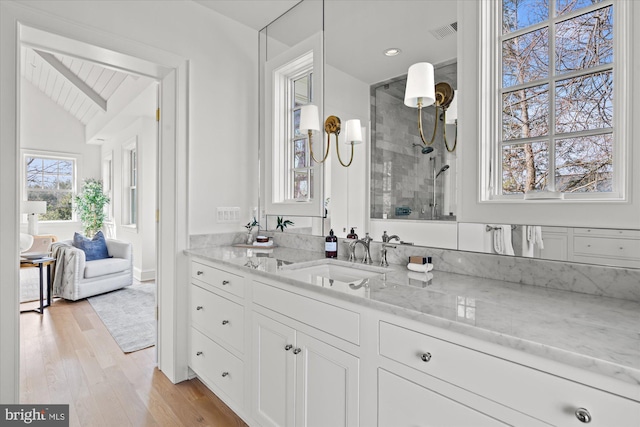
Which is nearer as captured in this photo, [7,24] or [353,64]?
[7,24]

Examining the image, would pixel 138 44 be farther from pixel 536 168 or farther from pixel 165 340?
pixel 536 168

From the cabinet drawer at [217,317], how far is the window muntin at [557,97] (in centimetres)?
147

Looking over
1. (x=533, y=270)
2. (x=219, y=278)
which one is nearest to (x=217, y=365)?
(x=219, y=278)

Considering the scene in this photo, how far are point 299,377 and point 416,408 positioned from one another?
561mm

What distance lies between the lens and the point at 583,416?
2.41 feet

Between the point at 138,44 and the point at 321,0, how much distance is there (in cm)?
122

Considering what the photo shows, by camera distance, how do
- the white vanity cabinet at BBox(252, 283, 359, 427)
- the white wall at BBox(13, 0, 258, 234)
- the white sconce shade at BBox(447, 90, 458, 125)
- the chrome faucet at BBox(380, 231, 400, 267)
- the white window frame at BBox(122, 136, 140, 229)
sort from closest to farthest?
the white vanity cabinet at BBox(252, 283, 359, 427) → the white sconce shade at BBox(447, 90, 458, 125) → the chrome faucet at BBox(380, 231, 400, 267) → the white wall at BBox(13, 0, 258, 234) → the white window frame at BBox(122, 136, 140, 229)

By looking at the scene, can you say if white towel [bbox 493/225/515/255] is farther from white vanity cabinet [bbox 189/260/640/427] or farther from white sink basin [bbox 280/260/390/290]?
white vanity cabinet [bbox 189/260/640/427]

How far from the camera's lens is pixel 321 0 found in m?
2.28

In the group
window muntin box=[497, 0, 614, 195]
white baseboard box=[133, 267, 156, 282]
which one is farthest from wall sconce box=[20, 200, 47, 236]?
window muntin box=[497, 0, 614, 195]

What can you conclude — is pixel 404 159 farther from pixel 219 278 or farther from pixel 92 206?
pixel 92 206

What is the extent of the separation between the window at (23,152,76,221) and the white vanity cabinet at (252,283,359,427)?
748 cm

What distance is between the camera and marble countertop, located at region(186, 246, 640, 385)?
747 millimetres

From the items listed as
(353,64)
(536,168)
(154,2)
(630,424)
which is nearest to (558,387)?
(630,424)
